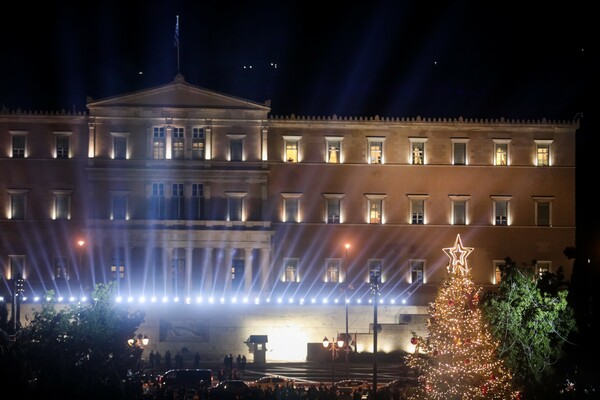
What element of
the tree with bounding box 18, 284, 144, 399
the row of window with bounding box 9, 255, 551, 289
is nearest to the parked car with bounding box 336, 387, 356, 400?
the tree with bounding box 18, 284, 144, 399

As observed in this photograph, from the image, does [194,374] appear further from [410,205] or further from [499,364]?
[410,205]

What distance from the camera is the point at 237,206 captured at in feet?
236

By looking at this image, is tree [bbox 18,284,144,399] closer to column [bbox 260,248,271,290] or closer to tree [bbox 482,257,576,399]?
tree [bbox 482,257,576,399]

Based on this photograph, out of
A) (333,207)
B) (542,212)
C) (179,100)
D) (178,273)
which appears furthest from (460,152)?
(178,273)

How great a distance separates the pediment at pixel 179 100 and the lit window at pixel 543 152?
17.9m

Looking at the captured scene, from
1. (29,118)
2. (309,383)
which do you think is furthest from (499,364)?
(29,118)

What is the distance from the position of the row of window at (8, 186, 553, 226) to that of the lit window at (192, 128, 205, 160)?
6.16 feet

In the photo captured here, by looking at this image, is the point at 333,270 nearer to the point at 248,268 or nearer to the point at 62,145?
the point at 248,268

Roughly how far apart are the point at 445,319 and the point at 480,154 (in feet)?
119

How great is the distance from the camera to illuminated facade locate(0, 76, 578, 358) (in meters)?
70.8

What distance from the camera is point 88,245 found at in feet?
231

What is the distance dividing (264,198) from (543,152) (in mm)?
18589

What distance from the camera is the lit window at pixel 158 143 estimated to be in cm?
7181

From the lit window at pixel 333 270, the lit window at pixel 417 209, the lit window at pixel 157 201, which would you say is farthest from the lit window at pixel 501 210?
the lit window at pixel 157 201
